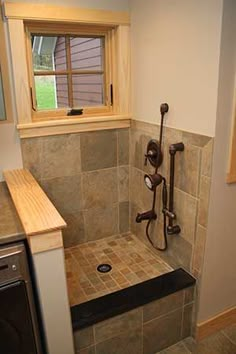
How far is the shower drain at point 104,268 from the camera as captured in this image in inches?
78.9

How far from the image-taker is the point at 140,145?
6.97 feet

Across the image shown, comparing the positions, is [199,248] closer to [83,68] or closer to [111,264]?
[111,264]

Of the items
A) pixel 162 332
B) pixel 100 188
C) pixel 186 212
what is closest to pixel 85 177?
pixel 100 188

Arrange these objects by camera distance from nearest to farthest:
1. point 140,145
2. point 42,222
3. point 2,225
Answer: point 42,222 < point 2,225 < point 140,145

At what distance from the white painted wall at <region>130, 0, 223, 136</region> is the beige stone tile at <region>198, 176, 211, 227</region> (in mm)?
257

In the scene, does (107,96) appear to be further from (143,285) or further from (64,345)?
(64,345)

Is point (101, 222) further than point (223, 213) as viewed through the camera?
Yes

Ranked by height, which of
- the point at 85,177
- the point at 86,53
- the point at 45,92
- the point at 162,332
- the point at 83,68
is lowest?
the point at 162,332

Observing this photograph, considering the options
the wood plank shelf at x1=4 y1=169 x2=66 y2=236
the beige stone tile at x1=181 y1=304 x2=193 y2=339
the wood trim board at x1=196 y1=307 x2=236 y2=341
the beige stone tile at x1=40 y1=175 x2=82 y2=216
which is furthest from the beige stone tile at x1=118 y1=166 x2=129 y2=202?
the wood trim board at x1=196 y1=307 x2=236 y2=341

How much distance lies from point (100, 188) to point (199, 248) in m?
0.90

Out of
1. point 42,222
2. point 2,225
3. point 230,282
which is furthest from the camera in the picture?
point 230,282

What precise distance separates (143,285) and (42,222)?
0.83 metres

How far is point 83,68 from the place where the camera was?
2.09 metres

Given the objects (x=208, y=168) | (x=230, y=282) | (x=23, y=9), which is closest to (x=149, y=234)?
(x=230, y=282)
